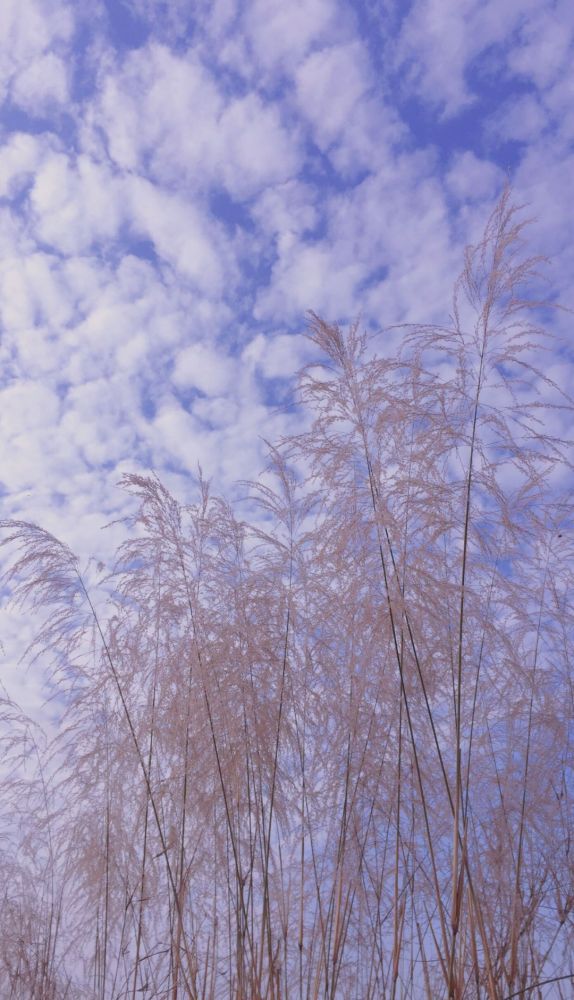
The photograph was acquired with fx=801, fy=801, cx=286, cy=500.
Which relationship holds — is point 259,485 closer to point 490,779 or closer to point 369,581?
point 369,581

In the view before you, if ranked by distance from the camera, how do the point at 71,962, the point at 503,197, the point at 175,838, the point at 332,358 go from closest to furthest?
1. the point at 503,197
2. the point at 332,358
3. the point at 175,838
4. the point at 71,962

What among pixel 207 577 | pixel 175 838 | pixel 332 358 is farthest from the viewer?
pixel 207 577

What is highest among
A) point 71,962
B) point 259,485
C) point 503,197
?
point 503,197

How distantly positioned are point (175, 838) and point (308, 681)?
0.88m

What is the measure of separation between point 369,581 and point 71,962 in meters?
3.12

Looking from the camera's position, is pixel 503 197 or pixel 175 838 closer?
pixel 503 197

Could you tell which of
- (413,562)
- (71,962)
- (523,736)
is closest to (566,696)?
(523,736)

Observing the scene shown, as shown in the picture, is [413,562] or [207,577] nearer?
[413,562]

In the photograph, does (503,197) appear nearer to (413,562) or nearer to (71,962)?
(413,562)

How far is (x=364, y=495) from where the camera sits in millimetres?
3033

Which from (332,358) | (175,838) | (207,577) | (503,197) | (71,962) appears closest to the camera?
(503,197)

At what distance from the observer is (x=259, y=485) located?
3723 mm

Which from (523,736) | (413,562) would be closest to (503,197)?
(413,562)

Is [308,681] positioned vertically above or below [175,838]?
above
